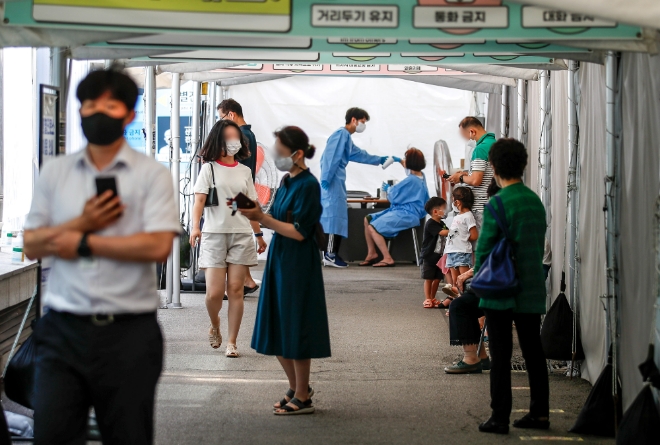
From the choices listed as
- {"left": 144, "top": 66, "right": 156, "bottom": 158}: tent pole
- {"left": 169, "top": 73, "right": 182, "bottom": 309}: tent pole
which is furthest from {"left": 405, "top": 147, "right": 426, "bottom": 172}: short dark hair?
{"left": 144, "top": 66, "right": 156, "bottom": 158}: tent pole

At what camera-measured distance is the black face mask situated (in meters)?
3.21

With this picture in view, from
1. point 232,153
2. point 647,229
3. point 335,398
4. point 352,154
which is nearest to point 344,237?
point 352,154

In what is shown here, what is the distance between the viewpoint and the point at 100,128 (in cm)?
321

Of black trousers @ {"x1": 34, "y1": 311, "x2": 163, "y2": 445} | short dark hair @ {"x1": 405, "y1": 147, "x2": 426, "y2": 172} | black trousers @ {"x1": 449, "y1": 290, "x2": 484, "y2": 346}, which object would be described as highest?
short dark hair @ {"x1": 405, "y1": 147, "x2": 426, "y2": 172}

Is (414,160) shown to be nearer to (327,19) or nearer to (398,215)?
(398,215)

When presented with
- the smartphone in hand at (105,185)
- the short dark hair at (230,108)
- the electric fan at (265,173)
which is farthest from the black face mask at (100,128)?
the electric fan at (265,173)

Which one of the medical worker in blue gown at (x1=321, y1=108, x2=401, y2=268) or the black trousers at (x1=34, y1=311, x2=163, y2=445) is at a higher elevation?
the medical worker in blue gown at (x1=321, y1=108, x2=401, y2=268)

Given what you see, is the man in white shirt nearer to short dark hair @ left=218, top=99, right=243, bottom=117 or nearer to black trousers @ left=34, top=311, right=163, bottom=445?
black trousers @ left=34, top=311, right=163, bottom=445

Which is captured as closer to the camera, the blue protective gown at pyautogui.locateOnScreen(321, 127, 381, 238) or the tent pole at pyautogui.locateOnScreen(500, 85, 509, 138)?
the tent pole at pyautogui.locateOnScreen(500, 85, 509, 138)

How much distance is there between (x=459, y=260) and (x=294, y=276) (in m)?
4.07

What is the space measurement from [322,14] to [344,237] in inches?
431

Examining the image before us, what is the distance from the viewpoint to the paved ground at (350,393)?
560cm

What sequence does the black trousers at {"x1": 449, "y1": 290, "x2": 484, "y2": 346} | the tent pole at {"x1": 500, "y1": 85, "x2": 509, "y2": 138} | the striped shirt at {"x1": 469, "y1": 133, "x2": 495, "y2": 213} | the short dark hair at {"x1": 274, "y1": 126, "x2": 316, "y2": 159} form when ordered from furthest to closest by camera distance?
the tent pole at {"x1": 500, "y1": 85, "x2": 509, "y2": 138}
the striped shirt at {"x1": 469, "y1": 133, "x2": 495, "y2": 213}
the black trousers at {"x1": 449, "y1": 290, "x2": 484, "y2": 346}
the short dark hair at {"x1": 274, "y1": 126, "x2": 316, "y2": 159}

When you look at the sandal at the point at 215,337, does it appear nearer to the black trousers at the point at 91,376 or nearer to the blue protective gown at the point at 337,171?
the black trousers at the point at 91,376
